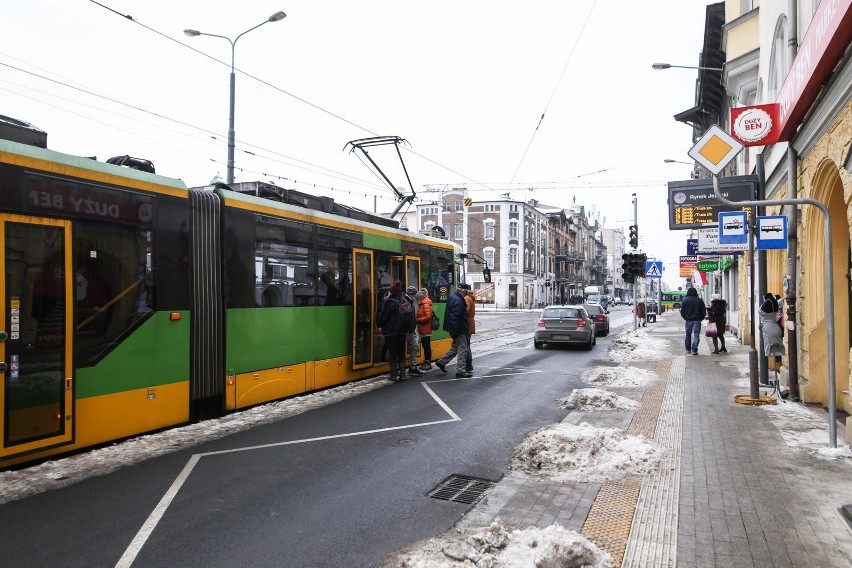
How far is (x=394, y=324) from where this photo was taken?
10562 mm

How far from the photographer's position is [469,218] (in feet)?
231

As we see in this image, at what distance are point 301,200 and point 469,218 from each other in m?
61.9

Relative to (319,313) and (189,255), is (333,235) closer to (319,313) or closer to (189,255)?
(319,313)

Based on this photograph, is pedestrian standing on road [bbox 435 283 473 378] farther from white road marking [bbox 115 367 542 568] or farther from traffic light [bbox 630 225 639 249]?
traffic light [bbox 630 225 639 249]

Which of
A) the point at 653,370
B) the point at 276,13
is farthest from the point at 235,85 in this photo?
the point at 653,370

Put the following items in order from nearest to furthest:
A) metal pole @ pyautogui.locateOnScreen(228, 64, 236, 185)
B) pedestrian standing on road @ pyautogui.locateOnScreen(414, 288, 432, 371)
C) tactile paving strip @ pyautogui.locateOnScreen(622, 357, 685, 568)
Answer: tactile paving strip @ pyautogui.locateOnScreen(622, 357, 685, 568) → pedestrian standing on road @ pyautogui.locateOnScreen(414, 288, 432, 371) → metal pole @ pyautogui.locateOnScreen(228, 64, 236, 185)

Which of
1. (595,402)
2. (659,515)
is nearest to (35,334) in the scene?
(659,515)

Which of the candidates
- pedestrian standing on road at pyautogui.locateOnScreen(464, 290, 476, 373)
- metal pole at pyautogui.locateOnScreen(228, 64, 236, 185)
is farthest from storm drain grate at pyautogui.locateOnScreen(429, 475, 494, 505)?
metal pole at pyautogui.locateOnScreen(228, 64, 236, 185)

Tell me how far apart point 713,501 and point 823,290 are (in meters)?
5.37

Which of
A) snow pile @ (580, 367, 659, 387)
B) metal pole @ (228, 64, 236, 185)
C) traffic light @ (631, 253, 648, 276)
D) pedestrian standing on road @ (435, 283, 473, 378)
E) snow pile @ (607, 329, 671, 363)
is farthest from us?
traffic light @ (631, 253, 648, 276)

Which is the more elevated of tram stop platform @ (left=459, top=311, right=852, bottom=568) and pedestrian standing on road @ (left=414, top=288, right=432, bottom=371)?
pedestrian standing on road @ (left=414, top=288, right=432, bottom=371)

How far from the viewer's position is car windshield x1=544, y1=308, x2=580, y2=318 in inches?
720

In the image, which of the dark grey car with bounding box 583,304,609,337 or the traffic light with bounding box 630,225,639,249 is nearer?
the dark grey car with bounding box 583,304,609,337

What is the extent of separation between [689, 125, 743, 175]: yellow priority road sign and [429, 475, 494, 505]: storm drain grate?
16.3 feet
